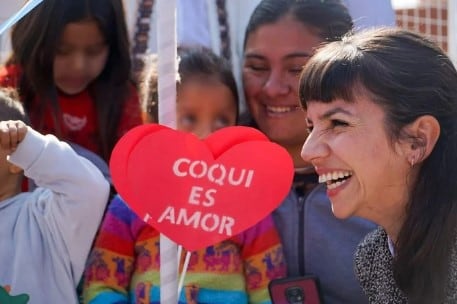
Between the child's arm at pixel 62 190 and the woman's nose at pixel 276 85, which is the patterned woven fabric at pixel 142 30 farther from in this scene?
the child's arm at pixel 62 190

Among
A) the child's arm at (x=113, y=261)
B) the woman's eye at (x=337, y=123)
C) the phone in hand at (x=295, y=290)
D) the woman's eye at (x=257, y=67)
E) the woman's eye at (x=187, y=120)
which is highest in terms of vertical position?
the woman's eye at (x=257, y=67)

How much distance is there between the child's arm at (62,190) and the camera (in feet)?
5.64

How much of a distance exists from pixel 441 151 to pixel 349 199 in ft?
0.60

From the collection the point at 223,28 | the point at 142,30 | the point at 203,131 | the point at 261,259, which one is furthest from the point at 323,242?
the point at 142,30

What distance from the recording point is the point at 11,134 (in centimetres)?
169

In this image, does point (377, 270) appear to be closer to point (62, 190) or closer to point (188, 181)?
point (188, 181)

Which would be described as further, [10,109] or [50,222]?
[10,109]

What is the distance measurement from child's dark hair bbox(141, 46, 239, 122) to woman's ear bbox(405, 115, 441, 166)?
58 centimetres

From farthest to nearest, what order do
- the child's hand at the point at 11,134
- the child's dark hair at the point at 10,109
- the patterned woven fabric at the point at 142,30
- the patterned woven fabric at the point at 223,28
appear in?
the patterned woven fabric at the point at 142,30, the patterned woven fabric at the point at 223,28, the child's dark hair at the point at 10,109, the child's hand at the point at 11,134

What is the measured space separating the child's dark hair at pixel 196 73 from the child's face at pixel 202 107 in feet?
0.08

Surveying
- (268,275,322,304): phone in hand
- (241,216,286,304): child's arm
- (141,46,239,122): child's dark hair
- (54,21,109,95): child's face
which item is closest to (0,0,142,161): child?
(54,21,109,95): child's face

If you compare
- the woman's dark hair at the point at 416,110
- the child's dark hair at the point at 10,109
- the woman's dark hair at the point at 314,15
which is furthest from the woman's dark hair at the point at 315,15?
the child's dark hair at the point at 10,109

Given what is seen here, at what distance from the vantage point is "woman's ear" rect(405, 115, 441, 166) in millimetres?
1576

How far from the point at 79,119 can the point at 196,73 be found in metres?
0.35
